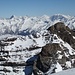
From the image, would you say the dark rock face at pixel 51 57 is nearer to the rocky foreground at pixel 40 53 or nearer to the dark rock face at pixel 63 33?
the rocky foreground at pixel 40 53

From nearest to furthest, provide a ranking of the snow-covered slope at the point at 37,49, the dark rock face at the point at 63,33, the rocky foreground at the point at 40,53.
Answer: the rocky foreground at the point at 40,53 → the snow-covered slope at the point at 37,49 → the dark rock face at the point at 63,33

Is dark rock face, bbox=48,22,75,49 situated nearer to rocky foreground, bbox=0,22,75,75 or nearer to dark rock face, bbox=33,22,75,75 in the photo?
rocky foreground, bbox=0,22,75,75

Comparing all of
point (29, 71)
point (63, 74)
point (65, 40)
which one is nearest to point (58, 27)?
point (65, 40)

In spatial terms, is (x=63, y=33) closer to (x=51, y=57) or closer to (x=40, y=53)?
(x=40, y=53)

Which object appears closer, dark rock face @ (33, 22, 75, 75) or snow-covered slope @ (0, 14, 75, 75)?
dark rock face @ (33, 22, 75, 75)

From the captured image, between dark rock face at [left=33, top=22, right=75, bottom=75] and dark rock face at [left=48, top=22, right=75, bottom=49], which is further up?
dark rock face at [left=48, top=22, right=75, bottom=49]

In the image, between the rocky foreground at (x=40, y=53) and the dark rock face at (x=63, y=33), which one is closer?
the rocky foreground at (x=40, y=53)

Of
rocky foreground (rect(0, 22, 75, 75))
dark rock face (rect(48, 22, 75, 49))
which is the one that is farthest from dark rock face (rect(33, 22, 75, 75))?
dark rock face (rect(48, 22, 75, 49))

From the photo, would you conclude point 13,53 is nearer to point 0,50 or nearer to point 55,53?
point 0,50

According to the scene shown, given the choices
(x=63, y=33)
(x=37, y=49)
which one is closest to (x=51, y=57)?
(x=37, y=49)

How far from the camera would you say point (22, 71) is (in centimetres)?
10088

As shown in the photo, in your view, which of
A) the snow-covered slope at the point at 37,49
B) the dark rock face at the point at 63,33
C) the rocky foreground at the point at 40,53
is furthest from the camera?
the dark rock face at the point at 63,33

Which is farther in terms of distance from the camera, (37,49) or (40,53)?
(37,49)

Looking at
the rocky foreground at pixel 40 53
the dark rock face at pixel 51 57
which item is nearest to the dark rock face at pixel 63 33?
the rocky foreground at pixel 40 53
